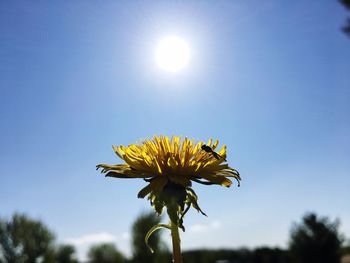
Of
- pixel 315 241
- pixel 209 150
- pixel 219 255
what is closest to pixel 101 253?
pixel 219 255

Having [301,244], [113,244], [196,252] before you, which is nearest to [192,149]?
[301,244]

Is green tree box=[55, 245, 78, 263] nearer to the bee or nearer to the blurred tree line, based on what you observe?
the blurred tree line

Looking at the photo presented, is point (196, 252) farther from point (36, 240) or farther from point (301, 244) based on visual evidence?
point (36, 240)

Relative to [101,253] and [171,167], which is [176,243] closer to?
[171,167]

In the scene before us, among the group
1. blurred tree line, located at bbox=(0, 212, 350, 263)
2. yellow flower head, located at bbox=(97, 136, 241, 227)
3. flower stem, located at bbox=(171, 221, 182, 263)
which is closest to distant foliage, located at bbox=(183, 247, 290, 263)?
blurred tree line, located at bbox=(0, 212, 350, 263)

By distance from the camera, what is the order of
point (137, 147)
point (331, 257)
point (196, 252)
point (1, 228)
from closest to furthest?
point (137, 147)
point (331, 257)
point (196, 252)
point (1, 228)
